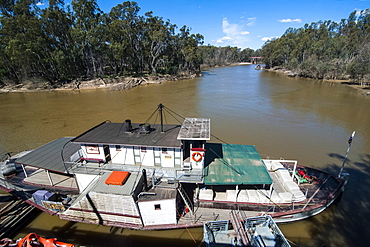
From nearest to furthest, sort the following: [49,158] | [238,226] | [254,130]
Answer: [238,226] → [49,158] → [254,130]

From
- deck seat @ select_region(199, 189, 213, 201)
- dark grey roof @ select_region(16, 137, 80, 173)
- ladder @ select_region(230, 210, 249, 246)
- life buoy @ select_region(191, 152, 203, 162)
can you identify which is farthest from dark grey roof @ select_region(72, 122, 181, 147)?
ladder @ select_region(230, 210, 249, 246)

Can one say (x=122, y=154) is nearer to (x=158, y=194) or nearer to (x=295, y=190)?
(x=158, y=194)

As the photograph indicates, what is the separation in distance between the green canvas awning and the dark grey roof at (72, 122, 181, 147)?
3.72 metres

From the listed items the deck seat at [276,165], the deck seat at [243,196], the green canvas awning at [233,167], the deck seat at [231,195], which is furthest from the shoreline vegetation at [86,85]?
the deck seat at [243,196]

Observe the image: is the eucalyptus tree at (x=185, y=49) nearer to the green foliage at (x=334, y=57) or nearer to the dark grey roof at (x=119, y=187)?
the green foliage at (x=334, y=57)

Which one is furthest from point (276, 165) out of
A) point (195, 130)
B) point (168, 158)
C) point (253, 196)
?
point (168, 158)

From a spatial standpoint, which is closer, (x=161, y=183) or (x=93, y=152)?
(x=161, y=183)

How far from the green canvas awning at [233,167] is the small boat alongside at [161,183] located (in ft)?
0.25

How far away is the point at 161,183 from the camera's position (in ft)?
45.9

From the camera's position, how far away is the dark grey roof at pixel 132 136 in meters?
14.8

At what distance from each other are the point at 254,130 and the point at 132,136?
2174 centimetres

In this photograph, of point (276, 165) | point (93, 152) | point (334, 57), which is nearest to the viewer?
point (93, 152)

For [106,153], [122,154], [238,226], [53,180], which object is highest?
[122,154]

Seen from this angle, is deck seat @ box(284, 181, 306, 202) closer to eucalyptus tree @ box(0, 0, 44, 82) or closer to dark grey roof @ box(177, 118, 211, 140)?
dark grey roof @ box(177, 118, 211, 140)
